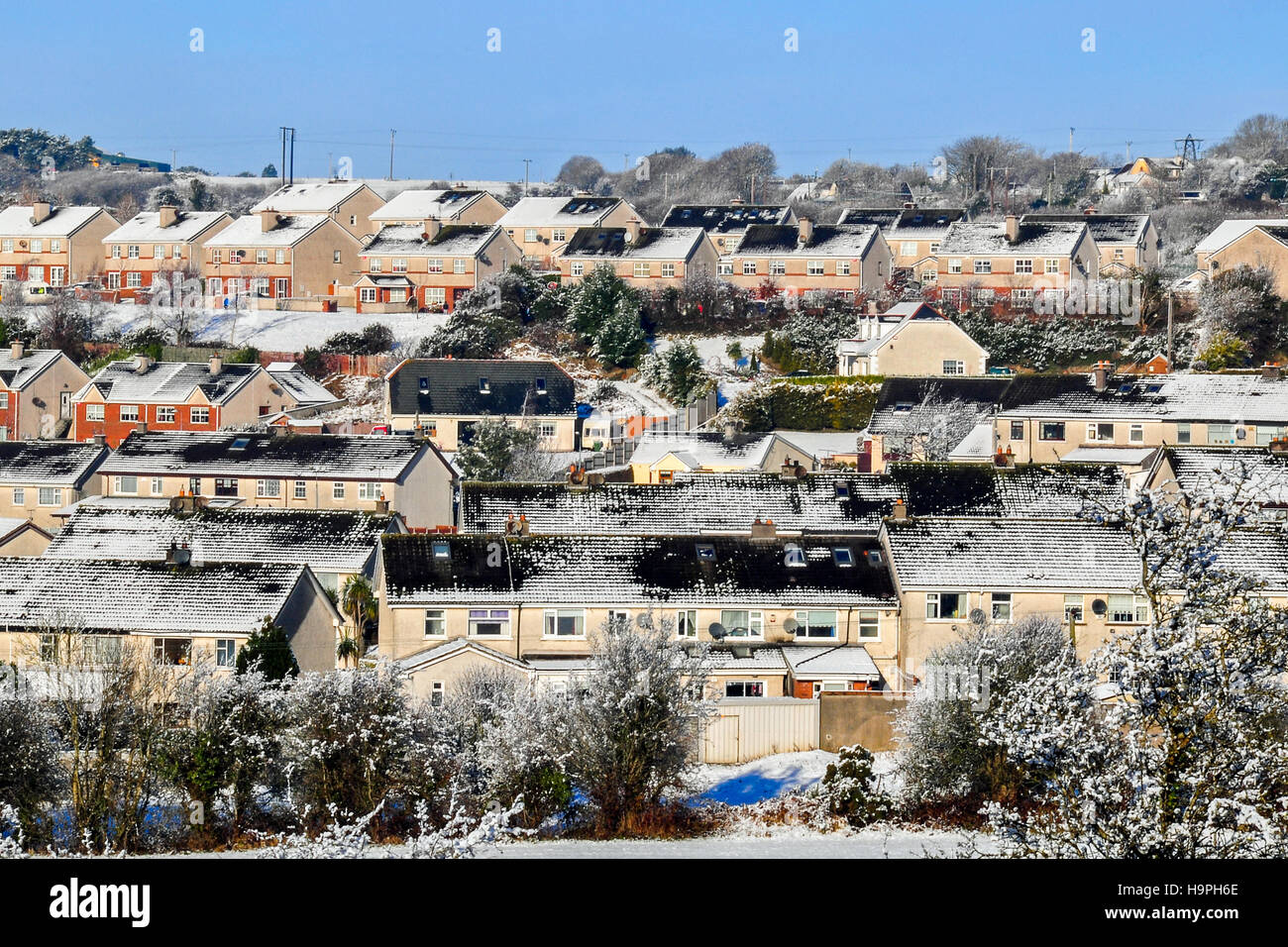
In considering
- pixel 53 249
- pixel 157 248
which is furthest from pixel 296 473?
pixel 53 249

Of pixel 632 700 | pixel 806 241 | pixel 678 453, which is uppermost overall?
pixel 806 241

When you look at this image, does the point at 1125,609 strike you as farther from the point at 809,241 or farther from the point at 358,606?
the point at 809,241

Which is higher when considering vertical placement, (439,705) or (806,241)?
(806,241)

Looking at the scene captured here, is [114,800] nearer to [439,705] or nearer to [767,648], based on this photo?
[439,705]

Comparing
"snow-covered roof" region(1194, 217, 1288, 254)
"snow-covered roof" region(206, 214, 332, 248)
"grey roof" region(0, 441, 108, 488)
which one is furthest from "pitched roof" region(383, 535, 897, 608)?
"snow-covered roof" region(206, 214, 332, 248)

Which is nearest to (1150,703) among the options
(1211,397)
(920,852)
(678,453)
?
(920,852)

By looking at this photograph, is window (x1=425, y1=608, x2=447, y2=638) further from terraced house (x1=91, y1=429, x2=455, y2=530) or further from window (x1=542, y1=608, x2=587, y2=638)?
terraced house (x1=91, y1=429, x2=455, y2=530)

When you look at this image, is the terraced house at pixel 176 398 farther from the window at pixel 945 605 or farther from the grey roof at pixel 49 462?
the window at pixel 945 605
